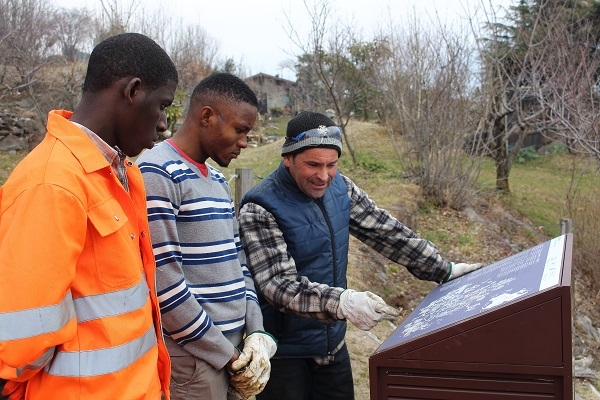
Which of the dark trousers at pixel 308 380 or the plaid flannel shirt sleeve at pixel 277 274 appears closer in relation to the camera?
the plaid flannel shirt sleeve at pixel 277 274

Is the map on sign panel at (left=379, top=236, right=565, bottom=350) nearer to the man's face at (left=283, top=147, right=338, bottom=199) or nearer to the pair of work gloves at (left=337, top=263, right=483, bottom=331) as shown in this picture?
the pair of work gloves at (left=337, top=263, right=483, bottom=331)

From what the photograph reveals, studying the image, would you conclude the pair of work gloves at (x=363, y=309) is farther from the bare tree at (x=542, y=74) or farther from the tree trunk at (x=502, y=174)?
the tree trunk at (x=502, y=174)

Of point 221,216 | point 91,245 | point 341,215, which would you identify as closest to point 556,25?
point 341,215

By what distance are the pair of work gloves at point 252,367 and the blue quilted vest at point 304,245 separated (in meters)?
0.35

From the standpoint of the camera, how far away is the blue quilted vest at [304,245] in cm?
225

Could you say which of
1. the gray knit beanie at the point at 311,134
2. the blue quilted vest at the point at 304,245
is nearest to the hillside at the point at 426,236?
the blue quilted vest at the point at 304,245

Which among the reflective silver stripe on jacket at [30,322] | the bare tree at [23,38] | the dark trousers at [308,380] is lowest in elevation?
the dark trousers at [308,380]

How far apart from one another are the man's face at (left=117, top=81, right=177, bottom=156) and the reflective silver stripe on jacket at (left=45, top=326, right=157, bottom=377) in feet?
1.69

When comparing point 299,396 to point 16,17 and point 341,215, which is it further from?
point 16,17

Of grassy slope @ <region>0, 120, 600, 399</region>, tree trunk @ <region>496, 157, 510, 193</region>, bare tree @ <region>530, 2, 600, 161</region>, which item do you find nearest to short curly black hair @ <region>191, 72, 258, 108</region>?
grassy slope @ <region>0, 120, 600, 399</region>

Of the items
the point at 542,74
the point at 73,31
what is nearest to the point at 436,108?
the point at 542,74

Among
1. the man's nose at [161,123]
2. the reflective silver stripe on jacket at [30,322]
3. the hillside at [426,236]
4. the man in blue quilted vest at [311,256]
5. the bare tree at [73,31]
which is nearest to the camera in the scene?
A: the reflective silver stripe on jacket at [30,322]

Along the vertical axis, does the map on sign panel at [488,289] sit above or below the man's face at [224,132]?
below

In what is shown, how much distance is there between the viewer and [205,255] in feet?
6.00
